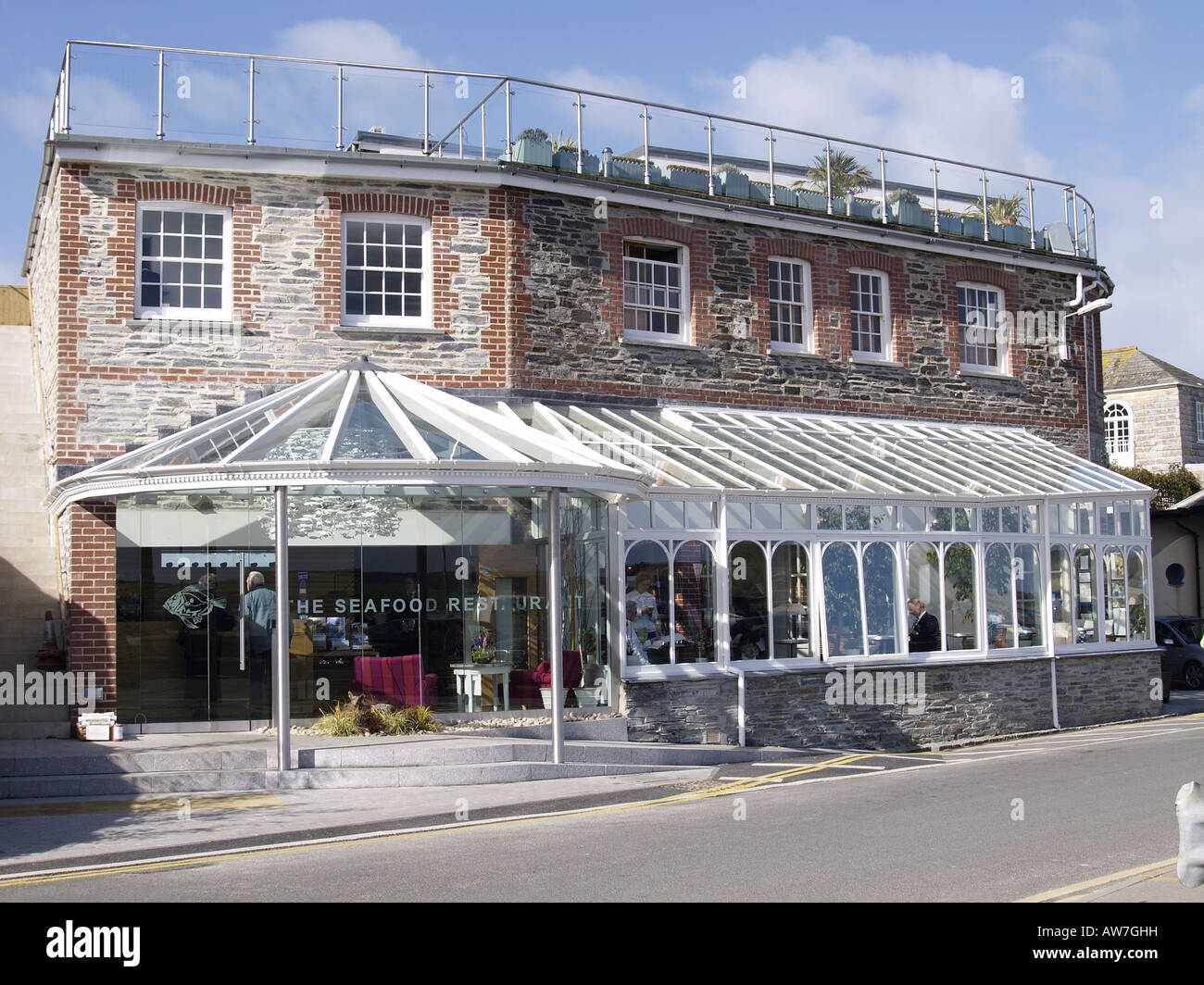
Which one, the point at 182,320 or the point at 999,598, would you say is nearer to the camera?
the point at 182,320

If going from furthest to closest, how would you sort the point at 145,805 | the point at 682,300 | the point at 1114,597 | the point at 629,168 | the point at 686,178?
1. the point at 1114,597
2. the point at 686,178
3. the point at 682,300
4. the point at 629,168
5. the point at 145,805

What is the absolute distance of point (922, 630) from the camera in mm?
17812

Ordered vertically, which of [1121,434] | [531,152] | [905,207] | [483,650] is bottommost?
[483,650]

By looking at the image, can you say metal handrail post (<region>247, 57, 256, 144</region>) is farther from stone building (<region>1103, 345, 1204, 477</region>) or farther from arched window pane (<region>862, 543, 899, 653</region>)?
stone building (<region>1103, 345, 1204, 477</region>)

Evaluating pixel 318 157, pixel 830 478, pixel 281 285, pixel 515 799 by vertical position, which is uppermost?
pixel 318 157

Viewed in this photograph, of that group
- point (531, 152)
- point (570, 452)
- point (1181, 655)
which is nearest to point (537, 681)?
point (570, 452)

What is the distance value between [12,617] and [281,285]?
17.7 ft

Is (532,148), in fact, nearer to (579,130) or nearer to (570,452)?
(579,130)

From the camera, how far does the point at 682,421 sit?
58.2ft

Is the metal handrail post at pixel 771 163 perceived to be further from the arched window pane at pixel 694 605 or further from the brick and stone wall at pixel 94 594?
the brick and stone wall at pixel 94 594

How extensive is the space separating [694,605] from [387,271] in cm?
616

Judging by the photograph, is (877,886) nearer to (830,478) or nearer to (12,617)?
(830,478)

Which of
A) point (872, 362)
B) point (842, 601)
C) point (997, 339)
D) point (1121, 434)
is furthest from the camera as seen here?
point (1121, 434)
